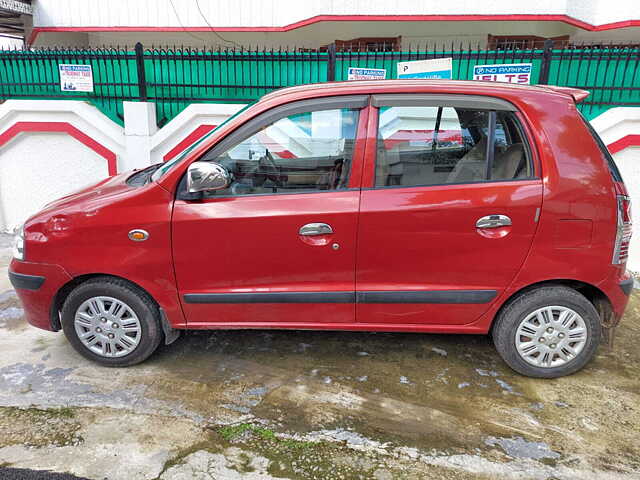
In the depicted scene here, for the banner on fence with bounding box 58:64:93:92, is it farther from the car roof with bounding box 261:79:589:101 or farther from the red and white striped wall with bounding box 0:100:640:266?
the car roof with bounding box 261:79:589:101

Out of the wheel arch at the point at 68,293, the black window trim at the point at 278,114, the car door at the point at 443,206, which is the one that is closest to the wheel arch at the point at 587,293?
the car door at the point at 443,206

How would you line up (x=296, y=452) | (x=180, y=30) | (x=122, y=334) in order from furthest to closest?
1. (x=180, y=30)
2. (x=122, y=334)
3. (x=296, y=452)

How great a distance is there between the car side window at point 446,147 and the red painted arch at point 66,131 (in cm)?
442

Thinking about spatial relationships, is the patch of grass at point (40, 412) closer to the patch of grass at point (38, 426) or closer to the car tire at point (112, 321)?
the patch of grass at point (38, 426)

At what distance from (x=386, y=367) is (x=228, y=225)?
4.68 ft

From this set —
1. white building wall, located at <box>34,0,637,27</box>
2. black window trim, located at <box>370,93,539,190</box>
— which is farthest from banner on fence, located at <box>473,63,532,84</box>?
white building wall, located at <box>34,0,637,27</box>

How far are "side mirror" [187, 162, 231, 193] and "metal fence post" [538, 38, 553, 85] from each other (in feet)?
13.8

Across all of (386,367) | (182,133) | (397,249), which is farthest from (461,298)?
(182,133)

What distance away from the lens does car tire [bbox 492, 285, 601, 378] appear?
278cm

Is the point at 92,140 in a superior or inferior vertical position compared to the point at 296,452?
superior

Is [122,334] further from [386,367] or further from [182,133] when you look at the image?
[182,133]

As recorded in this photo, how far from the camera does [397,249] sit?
2.72 metres

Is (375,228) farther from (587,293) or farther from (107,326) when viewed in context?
(107,326)

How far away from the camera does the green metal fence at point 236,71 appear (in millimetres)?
5117
